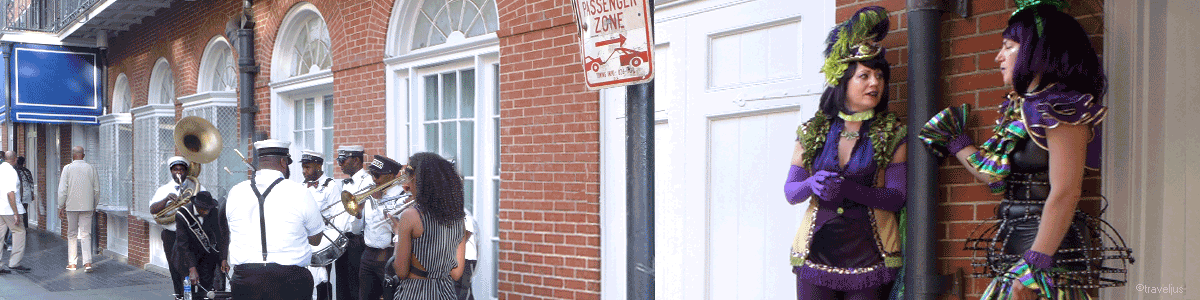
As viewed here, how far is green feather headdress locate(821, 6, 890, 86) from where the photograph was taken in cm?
360

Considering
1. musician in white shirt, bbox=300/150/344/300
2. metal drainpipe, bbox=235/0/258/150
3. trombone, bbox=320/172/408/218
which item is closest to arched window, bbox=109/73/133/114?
metal drainpipe, bbox=235/0/258/150

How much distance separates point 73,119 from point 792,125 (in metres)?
15.4

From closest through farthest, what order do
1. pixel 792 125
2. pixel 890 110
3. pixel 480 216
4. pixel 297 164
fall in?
pixel 890 110, pixel 792 125, pixel 480 216, pixel 297 164

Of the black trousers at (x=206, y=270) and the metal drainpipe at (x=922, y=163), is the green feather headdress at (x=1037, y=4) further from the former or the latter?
the black trousers at (x=206, y=270)

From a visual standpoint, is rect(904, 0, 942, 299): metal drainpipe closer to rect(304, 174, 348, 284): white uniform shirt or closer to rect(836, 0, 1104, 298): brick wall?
rect(836, 0, 1104, 298): brick wall

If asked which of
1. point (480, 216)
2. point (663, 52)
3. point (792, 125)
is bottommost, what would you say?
point (480, 216)

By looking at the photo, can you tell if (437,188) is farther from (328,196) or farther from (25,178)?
(25,178)

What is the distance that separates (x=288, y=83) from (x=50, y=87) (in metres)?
8.83

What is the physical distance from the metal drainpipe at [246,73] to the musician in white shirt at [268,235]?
16.6ft

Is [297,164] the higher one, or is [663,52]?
[663,52]

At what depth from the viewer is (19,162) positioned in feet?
52.6

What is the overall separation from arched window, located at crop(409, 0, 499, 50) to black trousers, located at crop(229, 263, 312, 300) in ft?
8.13

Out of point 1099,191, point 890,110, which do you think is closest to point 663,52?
point 890,110

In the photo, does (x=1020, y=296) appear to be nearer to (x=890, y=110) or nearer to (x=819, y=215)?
(x=819, y=215)
